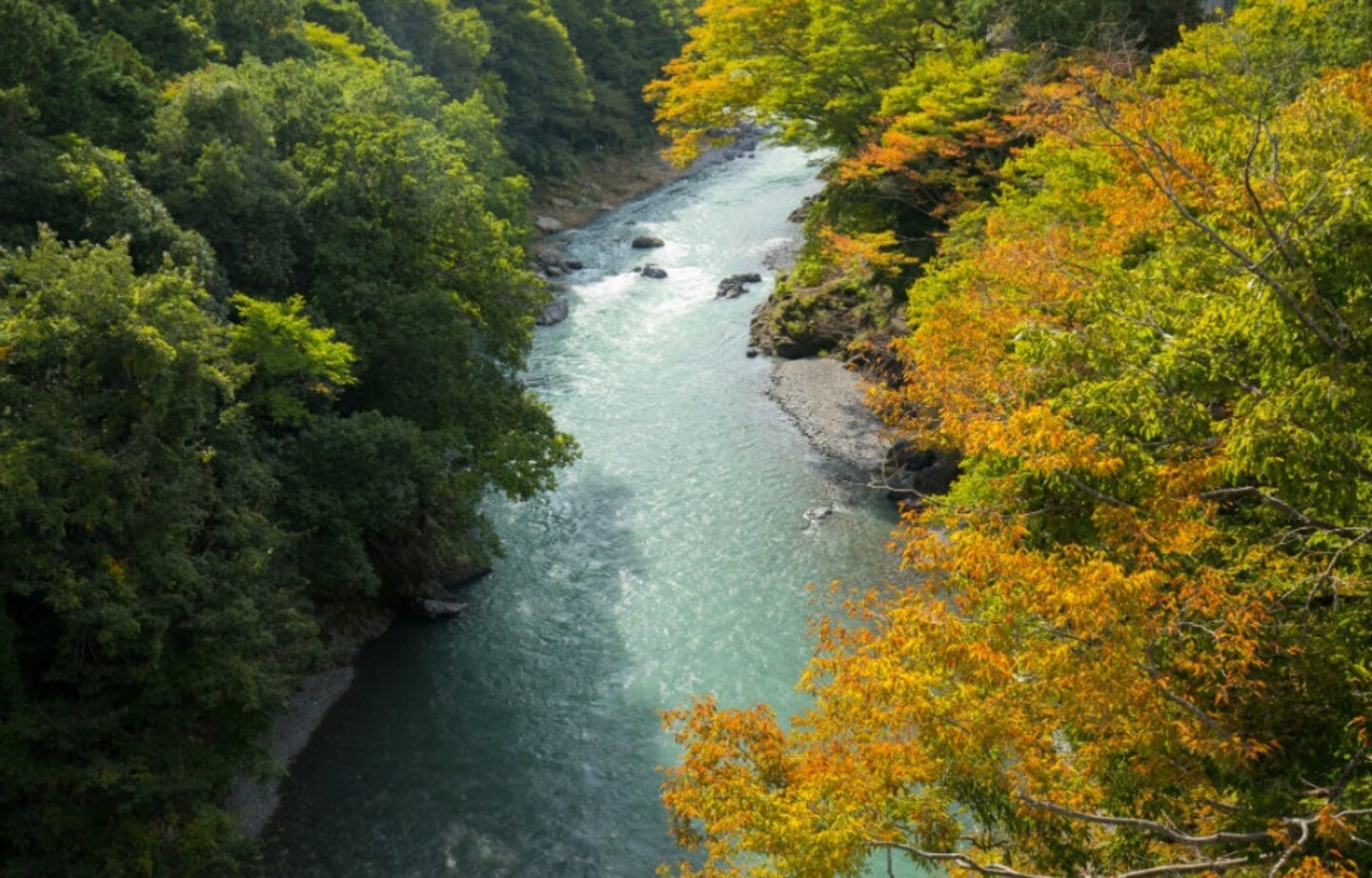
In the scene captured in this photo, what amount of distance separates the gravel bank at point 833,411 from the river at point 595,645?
551 mm

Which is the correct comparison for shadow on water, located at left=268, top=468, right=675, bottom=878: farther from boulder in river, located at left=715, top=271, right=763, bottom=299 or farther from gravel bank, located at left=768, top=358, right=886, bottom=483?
boulder in river, located at left=715, top=271, right=763, bottom=299

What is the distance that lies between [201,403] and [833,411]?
18.3 meters

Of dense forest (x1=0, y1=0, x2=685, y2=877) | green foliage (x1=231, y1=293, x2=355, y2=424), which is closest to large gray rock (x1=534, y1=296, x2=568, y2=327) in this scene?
dense forest (x1=0, y1=0, x2=685, y2=877)

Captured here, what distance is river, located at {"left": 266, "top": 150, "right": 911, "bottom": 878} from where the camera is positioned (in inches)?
589

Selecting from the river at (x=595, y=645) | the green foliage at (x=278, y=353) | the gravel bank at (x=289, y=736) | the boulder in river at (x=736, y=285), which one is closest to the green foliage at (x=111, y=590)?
the gravel bank at (x=289, y=736)

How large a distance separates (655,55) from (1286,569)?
63.1m

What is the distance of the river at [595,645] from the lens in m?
15.0

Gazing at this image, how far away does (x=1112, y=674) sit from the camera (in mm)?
7539

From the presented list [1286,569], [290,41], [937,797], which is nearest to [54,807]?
[937,797]

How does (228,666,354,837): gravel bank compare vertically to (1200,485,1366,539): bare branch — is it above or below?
below

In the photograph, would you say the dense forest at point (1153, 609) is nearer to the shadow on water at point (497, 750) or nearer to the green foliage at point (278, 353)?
the shadow on water at point (497, 750)

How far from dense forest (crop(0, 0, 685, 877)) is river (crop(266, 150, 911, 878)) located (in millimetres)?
1716

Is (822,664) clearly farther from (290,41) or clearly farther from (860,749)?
(290,41)

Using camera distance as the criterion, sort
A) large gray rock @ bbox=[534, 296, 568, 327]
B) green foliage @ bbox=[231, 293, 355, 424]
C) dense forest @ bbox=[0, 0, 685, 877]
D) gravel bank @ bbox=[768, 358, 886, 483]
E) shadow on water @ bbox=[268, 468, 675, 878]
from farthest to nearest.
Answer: large gray rock @ bbox=[534, 296, 568, 327] → gravel bank @ bbox=[768, 358, 886, 483] → green foliage @ bbox=[231, 293, 355, 424] → shadow on water @ bbox=[268, 468, 675, 878] → dense forest @ bbox=[0, 0, 685, 877]
